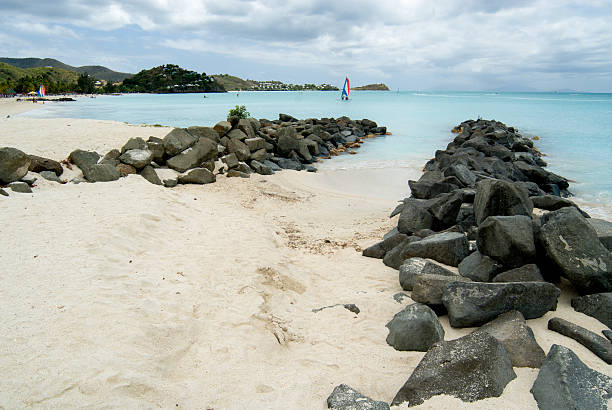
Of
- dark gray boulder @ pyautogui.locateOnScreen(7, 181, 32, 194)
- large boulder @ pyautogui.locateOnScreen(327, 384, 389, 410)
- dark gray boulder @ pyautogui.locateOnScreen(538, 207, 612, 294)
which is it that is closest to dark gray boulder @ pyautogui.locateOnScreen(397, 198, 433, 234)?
dark gray boulder @ pyautogui.locateOnScreen(538, 207, 612, 294)

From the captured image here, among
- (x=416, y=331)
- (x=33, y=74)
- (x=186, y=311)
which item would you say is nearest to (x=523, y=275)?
(x=416, y=331)

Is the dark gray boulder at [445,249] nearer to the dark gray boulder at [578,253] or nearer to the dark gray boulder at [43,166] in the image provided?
the dark gray boulder at [578,253]

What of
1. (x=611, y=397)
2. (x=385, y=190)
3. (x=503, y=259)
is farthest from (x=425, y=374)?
(x=385, y=190)

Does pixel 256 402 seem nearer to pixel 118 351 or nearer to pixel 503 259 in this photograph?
pixel 118 351

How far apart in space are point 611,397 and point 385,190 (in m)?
10.7

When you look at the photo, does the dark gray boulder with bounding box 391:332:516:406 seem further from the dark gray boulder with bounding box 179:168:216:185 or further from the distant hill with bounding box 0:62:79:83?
the distant hill with bounding box 0:62:79:83

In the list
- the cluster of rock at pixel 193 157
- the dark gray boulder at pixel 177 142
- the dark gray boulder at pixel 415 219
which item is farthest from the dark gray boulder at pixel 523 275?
the dark gray boulder at pixel 177 142

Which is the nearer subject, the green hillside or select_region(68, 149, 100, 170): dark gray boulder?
select_region(68, 149, 100, 170): dark gray boulder

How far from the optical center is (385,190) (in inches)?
531

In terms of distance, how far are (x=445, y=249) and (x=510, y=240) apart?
1.14 metres

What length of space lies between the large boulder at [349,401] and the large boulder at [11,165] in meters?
8.97

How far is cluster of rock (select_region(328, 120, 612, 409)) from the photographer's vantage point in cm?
316

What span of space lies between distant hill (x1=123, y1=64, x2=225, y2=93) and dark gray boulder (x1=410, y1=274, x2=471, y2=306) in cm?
15662

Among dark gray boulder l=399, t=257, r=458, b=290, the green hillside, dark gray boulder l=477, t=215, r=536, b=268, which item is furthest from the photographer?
the green hillside
